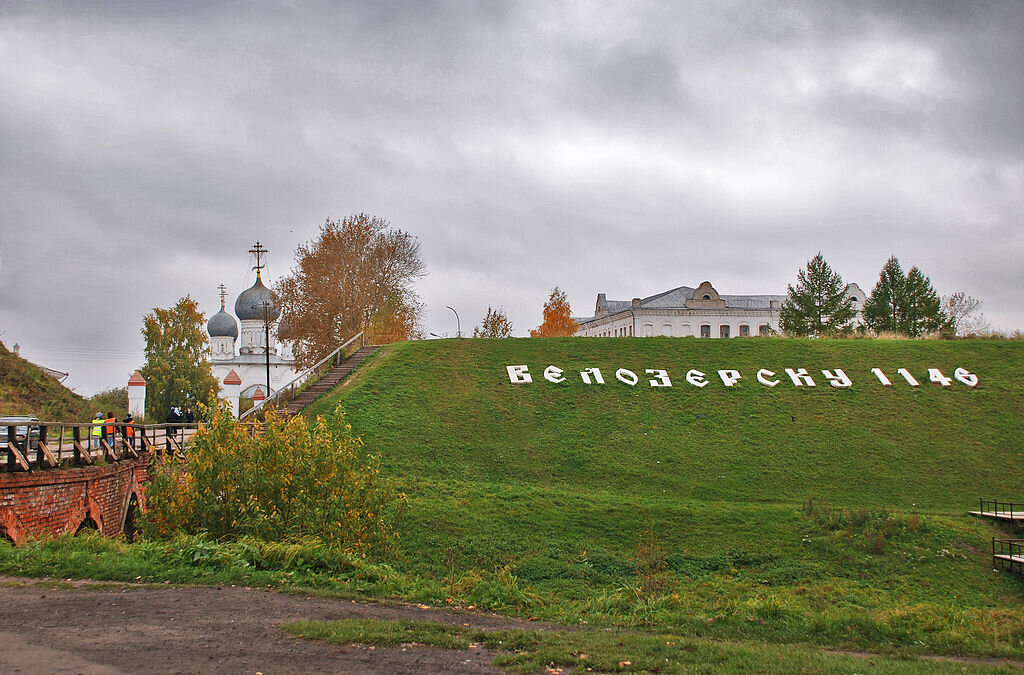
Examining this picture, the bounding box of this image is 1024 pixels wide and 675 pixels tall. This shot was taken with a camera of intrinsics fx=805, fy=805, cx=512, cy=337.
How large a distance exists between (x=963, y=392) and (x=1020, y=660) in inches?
1034

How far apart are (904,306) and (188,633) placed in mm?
60834

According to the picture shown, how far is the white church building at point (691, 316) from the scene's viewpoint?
222 feet

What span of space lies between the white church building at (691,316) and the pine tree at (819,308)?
277 inches

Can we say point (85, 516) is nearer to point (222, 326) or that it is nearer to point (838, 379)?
point (838, 379)

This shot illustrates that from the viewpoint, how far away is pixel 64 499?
1631cm

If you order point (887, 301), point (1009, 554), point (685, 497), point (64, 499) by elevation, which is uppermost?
point (887, 301)

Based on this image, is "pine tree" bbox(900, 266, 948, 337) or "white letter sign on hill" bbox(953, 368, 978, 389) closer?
"white letter sign on hill" bbox(953, 368, 978, 389)

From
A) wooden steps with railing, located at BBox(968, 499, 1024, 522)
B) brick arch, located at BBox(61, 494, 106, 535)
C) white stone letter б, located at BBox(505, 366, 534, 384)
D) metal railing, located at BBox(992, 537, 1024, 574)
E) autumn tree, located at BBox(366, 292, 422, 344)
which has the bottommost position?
metal railing, located at BBox(992, 537, 1024, 574)

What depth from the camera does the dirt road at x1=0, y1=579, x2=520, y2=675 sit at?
7.36m

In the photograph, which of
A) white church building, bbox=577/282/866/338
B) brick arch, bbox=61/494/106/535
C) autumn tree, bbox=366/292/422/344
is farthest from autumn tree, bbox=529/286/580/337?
brick arch, bbox=61/494/106/535

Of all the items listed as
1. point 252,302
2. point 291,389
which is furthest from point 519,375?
point 252,302

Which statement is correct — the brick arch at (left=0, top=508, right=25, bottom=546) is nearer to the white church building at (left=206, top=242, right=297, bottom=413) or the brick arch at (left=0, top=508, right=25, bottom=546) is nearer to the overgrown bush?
the overgrown bush

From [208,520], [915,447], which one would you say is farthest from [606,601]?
[915,447]

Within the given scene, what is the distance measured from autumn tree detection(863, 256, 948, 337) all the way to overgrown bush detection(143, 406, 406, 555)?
52762 mm
